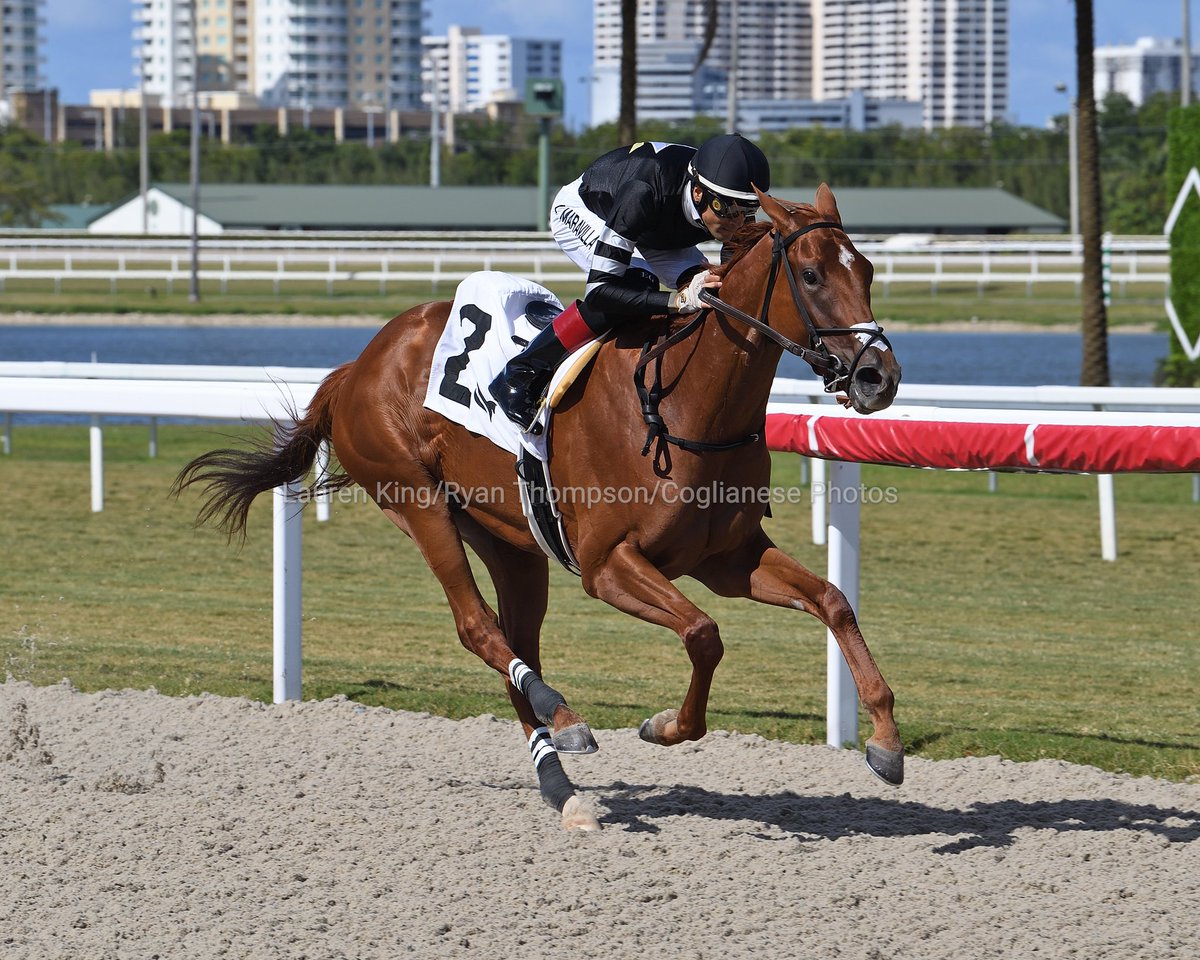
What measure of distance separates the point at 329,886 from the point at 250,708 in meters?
1.83

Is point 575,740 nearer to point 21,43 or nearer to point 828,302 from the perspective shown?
point 828,302

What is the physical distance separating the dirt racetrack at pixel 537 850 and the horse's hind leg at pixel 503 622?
0.13 m

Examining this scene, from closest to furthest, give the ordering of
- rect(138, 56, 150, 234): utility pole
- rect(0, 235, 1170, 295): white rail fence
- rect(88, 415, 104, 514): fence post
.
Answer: rect(88, 415, 104, 514): fence post → rect(0, 235, 1170, 295): white rail fence → rect(138, 56, 150, 234): utility pole

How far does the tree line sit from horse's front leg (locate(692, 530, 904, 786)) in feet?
217

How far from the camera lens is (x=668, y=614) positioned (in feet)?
13.2

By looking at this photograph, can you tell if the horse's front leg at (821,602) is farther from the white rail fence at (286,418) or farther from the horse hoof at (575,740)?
the white rail fence at (286,418)

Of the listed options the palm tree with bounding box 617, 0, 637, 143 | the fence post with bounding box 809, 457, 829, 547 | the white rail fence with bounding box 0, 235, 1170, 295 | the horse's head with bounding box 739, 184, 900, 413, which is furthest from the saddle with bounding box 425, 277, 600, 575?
the white rail fence with bounding box 0, 235, 1170, 295

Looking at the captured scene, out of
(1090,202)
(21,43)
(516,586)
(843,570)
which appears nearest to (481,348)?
(516,586)

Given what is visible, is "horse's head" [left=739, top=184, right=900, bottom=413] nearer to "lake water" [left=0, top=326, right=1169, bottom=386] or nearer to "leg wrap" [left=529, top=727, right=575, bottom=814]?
"leg wrap" [left=529, top=727, right=575, bottom=814]

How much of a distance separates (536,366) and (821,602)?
1.03m

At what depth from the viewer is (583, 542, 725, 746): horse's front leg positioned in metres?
3.96

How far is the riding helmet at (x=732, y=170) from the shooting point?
3953mm

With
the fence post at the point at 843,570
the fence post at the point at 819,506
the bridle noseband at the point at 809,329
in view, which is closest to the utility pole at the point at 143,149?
the fence post at the point at 819,506

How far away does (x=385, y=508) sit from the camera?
514 centimetres
